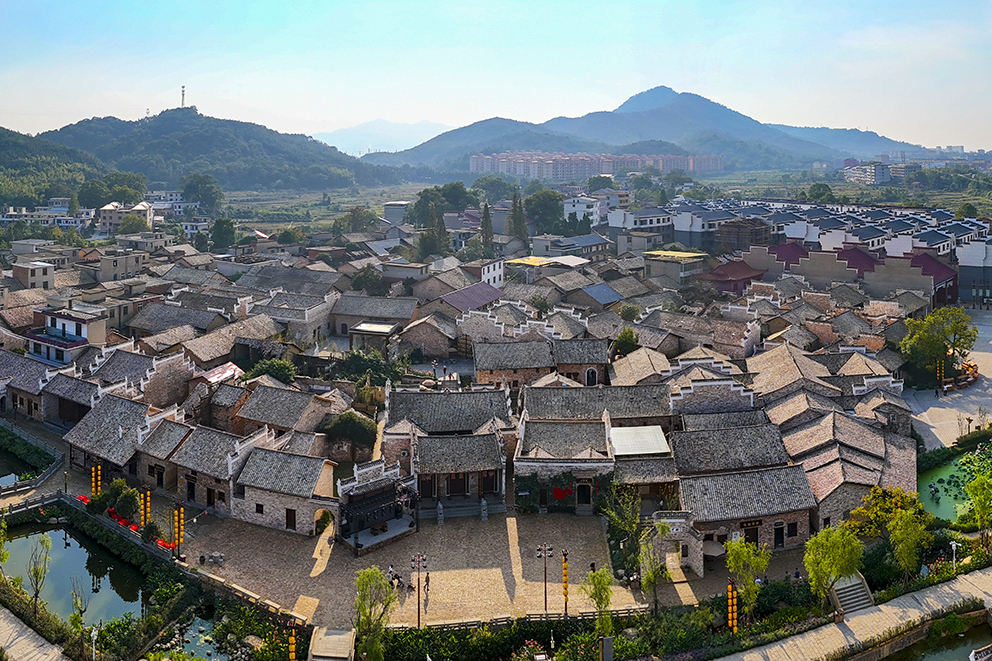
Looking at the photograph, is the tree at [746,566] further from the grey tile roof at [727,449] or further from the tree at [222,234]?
the tree at [222,234]

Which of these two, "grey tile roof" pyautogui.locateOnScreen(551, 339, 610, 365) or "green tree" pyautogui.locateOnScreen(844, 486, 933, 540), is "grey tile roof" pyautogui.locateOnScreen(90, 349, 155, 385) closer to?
"grey tile roof" pyautogui.locateOnScreen(551, 339, 610, 365)

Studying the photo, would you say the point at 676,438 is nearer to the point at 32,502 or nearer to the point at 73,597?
the point at 73,597

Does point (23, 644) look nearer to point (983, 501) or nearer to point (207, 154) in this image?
point (983, 501)

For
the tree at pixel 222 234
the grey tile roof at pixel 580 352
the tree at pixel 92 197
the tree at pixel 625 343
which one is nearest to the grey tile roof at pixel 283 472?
the grey tile roof at pixel 580 352

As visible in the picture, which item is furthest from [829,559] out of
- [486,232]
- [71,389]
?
[486,232]

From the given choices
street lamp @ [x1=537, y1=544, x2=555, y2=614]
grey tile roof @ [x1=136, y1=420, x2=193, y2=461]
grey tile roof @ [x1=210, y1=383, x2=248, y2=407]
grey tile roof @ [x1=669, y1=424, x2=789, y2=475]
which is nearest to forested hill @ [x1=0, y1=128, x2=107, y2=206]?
grey tile roof @ [x1=210, y1=383, x2=248, y2=407]

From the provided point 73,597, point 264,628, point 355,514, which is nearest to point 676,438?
point 355,514
